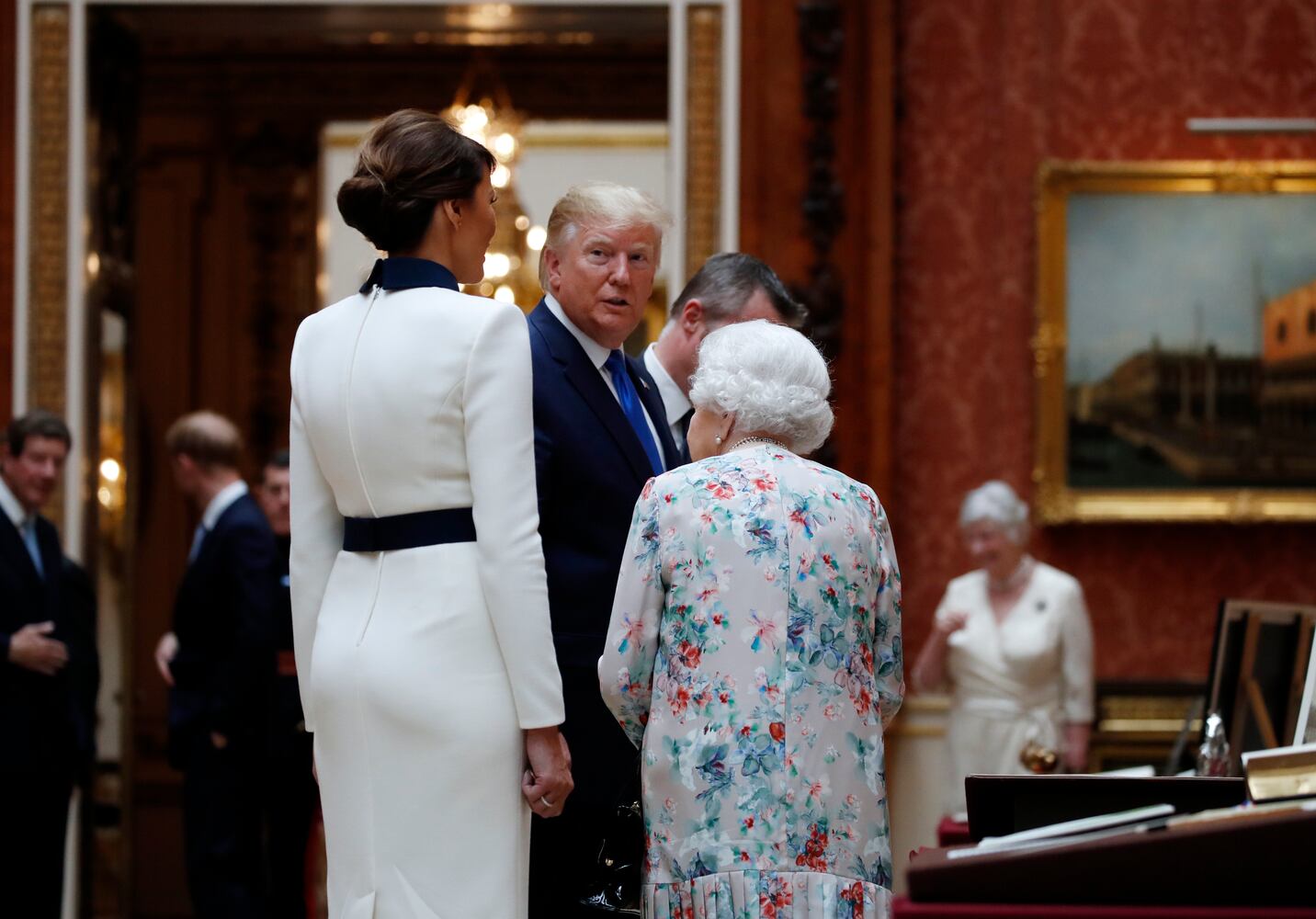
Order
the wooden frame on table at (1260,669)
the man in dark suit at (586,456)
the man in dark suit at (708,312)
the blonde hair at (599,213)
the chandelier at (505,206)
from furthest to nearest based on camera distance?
the chandelier at (505,206) → the man in dark suit at (708,312) → the wooden frame on table at (1260,669) → the blonde hair at (599,213) → the man in dark suit at (586,456)

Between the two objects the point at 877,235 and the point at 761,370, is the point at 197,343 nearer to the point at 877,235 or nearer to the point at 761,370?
the point at 877,235

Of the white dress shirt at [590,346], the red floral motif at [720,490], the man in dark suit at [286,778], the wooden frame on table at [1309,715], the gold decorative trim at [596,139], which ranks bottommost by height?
the man in dark suit at [286,778]

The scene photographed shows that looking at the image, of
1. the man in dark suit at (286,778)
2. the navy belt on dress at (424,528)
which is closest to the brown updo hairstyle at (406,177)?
the navy belt on dress at (424,528)

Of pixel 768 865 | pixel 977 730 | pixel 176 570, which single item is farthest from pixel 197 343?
pixel 768 865

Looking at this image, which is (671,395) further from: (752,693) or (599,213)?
(752,693)

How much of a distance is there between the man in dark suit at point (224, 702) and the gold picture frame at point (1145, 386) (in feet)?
10.5

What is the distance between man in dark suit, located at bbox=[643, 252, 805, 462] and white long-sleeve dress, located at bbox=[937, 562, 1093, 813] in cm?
248

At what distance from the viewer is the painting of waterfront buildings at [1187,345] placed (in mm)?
7234

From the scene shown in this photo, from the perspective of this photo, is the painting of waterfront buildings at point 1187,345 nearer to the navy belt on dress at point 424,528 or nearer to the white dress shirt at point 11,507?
the white dress shirt at point 11,507

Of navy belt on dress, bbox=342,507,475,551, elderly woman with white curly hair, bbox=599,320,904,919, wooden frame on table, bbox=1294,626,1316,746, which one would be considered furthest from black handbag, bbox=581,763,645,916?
wooden frame on table, bbox=1294,626,1316,746

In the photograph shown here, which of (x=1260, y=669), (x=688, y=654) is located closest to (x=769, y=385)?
(x=688, y=654)

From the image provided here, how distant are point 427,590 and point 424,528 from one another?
0.11 m

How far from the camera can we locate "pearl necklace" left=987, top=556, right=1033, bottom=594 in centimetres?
641

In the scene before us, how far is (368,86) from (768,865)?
8.07 meters
